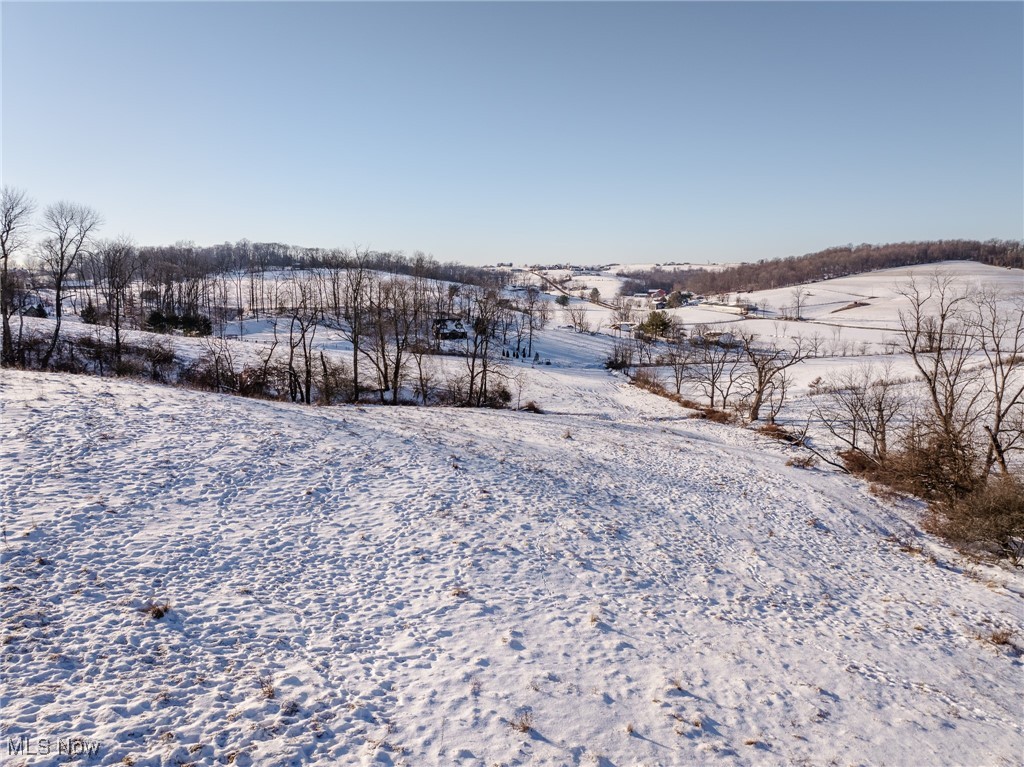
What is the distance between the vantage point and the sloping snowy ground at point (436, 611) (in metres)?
6.36

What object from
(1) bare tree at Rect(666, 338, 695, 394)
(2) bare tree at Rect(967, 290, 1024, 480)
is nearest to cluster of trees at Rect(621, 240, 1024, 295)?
(2) bare tree at Rect(967, 290, 1024, 480)

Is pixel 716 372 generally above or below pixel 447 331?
below

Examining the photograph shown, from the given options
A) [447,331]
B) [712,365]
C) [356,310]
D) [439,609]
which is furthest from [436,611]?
[447,331]

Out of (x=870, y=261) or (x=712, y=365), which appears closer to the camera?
(x=712, y=365)

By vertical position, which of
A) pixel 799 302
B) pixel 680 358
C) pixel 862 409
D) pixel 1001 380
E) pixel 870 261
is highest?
pixel 870 261

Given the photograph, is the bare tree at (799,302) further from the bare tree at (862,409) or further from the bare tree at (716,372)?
the bare tree at (862,409)

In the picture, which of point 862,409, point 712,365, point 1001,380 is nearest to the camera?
point 862,409

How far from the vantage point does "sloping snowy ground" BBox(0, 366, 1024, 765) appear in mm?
6355

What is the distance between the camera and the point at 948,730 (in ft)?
26.0

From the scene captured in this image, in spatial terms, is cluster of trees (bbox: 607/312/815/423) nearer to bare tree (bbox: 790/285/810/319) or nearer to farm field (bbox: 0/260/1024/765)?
farm field (bbox: 0/260/1024/765)

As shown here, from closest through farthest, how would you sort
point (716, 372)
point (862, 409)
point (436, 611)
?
1. point (436, 611)
2. point (862, 409)
3. point (716, 372)

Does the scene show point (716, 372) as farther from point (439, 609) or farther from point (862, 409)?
point (439, 609)

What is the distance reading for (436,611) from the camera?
9.03 meters

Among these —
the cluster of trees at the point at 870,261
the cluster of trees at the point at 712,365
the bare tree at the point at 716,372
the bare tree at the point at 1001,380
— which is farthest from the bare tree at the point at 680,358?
the cluster of trees at the point at 870,261
